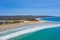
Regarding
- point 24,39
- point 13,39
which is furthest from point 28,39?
point 13,39

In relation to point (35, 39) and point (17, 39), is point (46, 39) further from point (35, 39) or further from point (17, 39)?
point (17, 39)

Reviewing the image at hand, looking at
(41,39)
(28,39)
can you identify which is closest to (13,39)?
(28,39)

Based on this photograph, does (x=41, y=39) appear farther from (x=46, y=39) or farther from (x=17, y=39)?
(x=17, y=39)

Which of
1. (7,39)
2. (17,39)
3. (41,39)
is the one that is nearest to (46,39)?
(41,39)

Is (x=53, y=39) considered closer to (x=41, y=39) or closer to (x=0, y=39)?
(x=41, y=39)

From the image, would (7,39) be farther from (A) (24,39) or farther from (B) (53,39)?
(B) (53,39)

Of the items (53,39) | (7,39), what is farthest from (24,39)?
(53,39)
